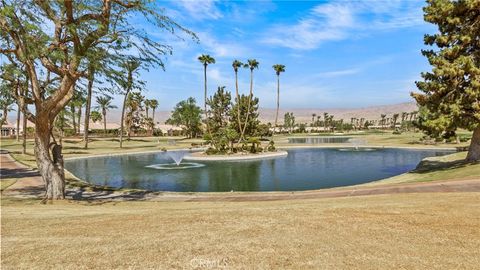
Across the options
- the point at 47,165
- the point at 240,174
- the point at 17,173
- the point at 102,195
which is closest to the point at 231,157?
the point at 240,174

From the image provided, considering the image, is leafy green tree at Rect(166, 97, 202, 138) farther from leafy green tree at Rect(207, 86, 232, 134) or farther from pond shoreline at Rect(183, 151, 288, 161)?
pond shoreline at Rect(183, 151, 288, 161)

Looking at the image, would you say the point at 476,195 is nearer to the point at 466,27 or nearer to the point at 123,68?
the point at 123,68

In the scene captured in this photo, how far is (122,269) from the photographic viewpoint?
6.02m

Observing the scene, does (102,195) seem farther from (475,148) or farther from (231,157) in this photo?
(231,157)

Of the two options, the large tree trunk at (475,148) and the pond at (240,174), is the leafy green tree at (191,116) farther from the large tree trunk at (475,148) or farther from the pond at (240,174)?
the large tree trunk at (475,148)

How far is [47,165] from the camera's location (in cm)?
1648

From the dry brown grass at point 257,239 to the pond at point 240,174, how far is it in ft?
51.5

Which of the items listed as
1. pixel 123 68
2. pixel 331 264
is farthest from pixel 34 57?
pixel 331 264

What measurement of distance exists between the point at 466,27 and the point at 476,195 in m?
17.8

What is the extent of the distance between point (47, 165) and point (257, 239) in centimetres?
1286

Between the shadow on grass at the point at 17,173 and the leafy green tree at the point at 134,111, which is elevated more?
the leafy green tree at the point at 134,111

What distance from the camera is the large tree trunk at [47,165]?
16250 mm

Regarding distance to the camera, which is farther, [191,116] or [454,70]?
[191,116]

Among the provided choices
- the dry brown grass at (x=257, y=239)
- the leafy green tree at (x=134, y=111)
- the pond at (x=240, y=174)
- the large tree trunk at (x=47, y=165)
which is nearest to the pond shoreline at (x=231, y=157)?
the pond at (x=240, y=174)
